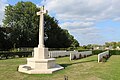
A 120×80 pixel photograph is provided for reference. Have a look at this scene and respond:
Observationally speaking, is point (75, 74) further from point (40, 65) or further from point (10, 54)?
point (10, 54)

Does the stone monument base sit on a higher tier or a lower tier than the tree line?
lower

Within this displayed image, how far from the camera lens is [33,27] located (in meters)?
50.7

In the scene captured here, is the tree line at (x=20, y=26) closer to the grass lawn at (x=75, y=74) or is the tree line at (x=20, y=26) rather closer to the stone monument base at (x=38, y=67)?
the grass lawn at (x=75, y=74)

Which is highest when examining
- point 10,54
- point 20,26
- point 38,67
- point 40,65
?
point 20,26

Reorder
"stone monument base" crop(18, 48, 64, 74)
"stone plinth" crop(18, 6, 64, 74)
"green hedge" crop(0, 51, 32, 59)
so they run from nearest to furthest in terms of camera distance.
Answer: "stone monument base" crop(18, 48, 64, 74), "stone plinth" crop(18, 6, 64, 74), "green hedge" crop(0, 51, 32, 59)

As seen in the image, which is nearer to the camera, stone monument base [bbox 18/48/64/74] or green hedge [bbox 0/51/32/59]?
stone monument base [bbox 18/48/64/74]

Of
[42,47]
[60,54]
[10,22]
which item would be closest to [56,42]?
[10,22]

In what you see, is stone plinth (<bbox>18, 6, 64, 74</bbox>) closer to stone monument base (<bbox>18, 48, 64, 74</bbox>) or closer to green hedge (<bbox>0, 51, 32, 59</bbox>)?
stone monument base (<bbox>18, 48, 64, 74</bbox>)

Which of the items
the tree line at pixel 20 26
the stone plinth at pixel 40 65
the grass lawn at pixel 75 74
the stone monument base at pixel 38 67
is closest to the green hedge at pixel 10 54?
the grass lawn at pixel 75 74

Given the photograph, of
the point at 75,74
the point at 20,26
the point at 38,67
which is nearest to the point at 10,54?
the point at 38,67

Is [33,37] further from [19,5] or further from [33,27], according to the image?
[19,5]

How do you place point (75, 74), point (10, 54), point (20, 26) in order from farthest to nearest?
point (20, 26) < point (10, 54) < point (75, 74)

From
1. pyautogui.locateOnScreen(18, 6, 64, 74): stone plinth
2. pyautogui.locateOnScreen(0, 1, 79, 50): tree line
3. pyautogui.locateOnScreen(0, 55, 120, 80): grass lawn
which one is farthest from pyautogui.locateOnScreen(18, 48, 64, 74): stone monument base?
pyautogui.locateOnScreen(0, 1, 79, 50): tree line

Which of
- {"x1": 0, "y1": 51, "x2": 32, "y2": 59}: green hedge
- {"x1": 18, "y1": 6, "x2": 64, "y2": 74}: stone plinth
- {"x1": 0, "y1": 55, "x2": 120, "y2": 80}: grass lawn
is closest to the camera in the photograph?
{"x1": 0, "y1": 55, "x2": 120, "y2": 80}: grass lawn
